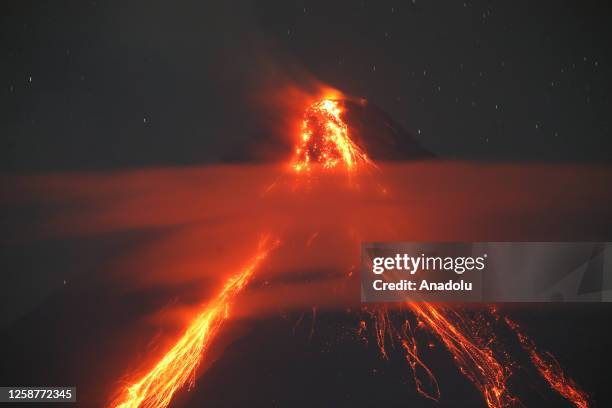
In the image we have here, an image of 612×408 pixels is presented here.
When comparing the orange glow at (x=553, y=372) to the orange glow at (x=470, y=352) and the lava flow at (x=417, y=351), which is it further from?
the orange glow at (x=470, y=352)

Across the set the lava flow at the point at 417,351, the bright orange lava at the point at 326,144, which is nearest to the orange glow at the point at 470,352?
the lava flow at the point at 417,351

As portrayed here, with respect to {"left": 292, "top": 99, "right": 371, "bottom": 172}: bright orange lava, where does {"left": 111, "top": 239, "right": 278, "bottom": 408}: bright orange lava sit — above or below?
below

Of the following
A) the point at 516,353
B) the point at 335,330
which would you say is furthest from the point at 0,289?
the point at 516,353

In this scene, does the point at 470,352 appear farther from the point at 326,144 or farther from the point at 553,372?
the point at 326,144

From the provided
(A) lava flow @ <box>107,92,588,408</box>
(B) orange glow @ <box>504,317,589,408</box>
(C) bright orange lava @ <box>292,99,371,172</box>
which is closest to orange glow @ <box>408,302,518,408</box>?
(A) lava flow @ <box>107,92,588,408</box>

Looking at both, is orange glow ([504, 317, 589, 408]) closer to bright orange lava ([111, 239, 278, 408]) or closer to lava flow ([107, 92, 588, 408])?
lava flow ([107, 92, 588, 408])

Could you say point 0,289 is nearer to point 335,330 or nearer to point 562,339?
point 335,330
